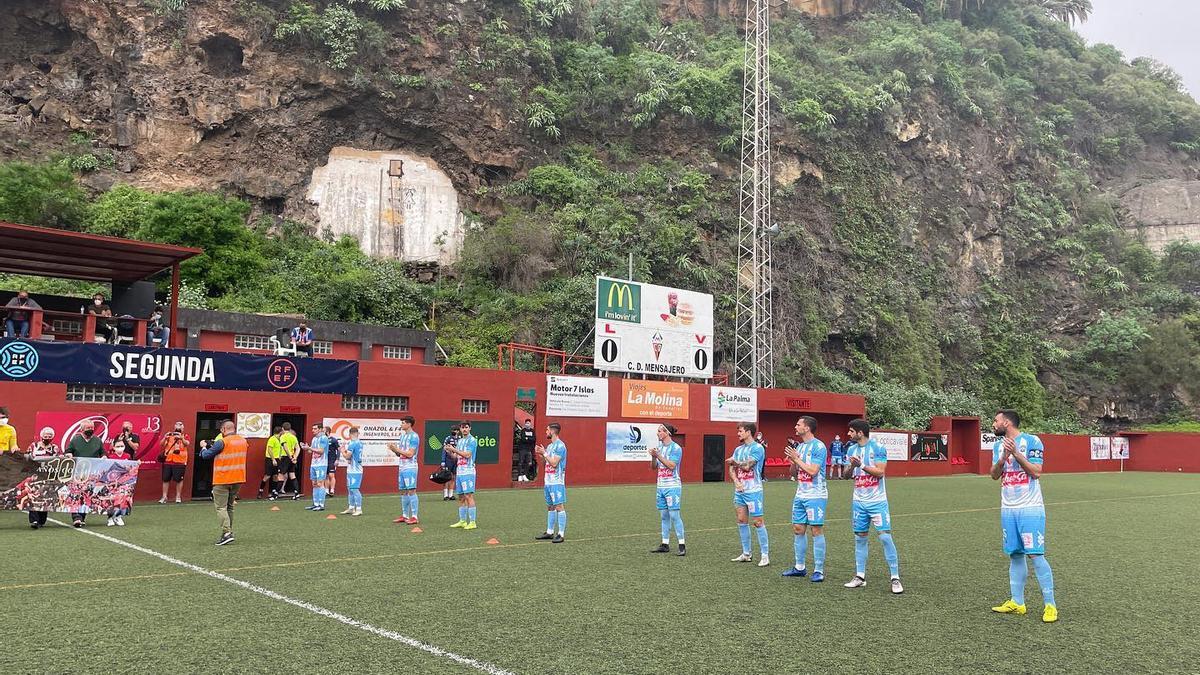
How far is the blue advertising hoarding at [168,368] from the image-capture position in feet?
56.4

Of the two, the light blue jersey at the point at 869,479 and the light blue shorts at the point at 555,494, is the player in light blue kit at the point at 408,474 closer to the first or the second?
the light blue shorts at the point at 555,494

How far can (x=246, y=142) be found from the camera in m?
37.9

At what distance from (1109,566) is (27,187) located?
3612cm

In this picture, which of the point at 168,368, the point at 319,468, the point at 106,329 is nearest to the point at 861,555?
the point at 319,468

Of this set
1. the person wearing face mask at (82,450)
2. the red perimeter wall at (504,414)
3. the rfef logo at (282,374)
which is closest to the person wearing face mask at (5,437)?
the person wearing face mask at (82,450)

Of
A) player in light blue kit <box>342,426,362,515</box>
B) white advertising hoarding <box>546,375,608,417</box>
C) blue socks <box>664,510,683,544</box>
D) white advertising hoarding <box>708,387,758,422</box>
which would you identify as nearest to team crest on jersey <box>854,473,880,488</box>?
blue socks <box>664,510,683,544</box>

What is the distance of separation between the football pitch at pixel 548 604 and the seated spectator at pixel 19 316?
20.6ft

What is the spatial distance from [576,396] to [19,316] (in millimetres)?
15371

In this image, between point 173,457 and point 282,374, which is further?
point 282,374

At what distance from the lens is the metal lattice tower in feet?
124


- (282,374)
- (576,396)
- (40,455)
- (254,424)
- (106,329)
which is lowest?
(40,455)

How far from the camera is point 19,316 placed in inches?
757

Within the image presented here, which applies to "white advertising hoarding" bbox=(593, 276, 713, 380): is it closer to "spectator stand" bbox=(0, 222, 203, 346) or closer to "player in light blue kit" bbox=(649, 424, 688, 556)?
"spectator stand" bbox=(0, 222, 203, 346)

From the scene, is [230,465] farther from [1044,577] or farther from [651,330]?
[651,330]
